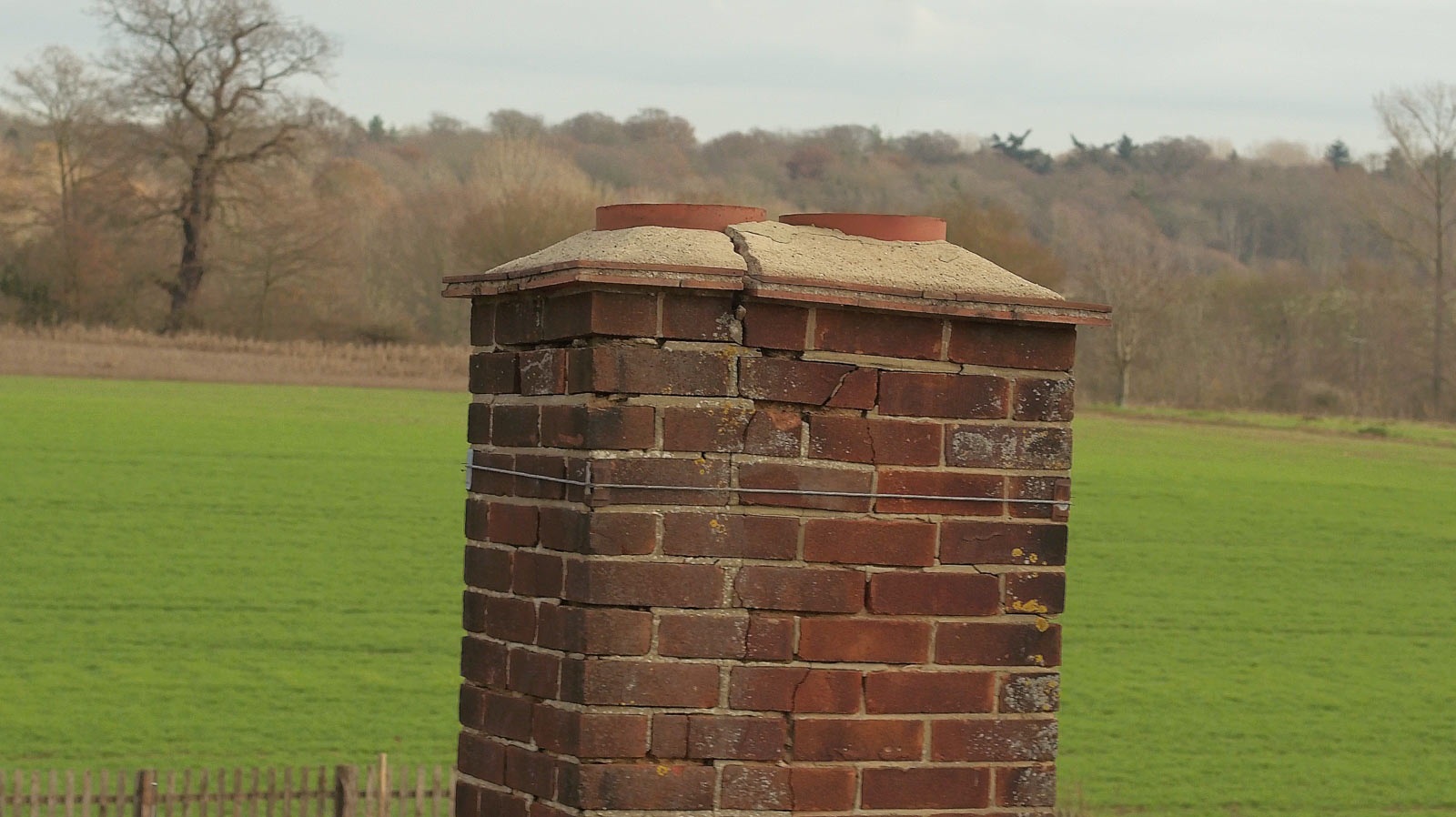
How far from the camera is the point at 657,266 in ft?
7.51

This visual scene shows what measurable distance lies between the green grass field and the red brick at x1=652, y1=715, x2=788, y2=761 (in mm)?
12753

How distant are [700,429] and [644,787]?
524mm

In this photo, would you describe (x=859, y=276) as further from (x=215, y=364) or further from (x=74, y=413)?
(x=215, y=364)

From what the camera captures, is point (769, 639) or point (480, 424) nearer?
point (769, 639)

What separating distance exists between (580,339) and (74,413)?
33.9 metres

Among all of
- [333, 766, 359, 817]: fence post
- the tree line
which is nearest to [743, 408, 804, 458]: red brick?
[333, 766, 359, 817]: fence post

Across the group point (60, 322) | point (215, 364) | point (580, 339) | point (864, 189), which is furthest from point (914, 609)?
point (864, 189)

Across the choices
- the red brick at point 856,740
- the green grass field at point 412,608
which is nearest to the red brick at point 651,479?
the red brick at point 856,740

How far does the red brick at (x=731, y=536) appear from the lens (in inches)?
92.1

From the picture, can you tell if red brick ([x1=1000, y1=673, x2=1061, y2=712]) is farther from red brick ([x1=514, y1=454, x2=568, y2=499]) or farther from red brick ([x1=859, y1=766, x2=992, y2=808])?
red brick ([x1=514, y1=454, x2=568, y2=499])

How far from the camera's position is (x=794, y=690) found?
238 cm

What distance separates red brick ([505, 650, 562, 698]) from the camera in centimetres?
240

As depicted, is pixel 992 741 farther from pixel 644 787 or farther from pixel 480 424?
pixel 480 424

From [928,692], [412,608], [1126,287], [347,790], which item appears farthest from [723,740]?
[1126,287]
